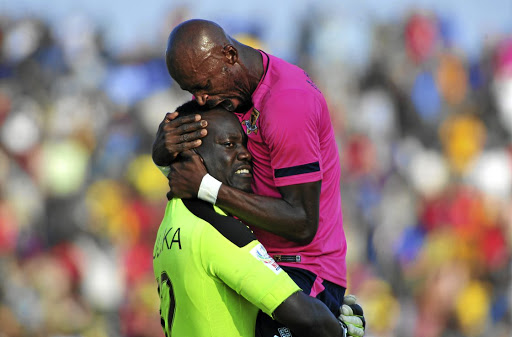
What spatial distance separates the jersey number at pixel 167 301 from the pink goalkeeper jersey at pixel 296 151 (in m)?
→ 0.53

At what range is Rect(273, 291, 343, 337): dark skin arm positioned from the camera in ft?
10.8

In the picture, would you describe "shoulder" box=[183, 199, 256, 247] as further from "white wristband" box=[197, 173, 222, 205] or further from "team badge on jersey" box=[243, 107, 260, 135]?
"team badge on jersey" box=[243, 107, 260, 135]

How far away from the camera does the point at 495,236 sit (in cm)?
975

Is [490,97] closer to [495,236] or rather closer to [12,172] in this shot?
[495,236]

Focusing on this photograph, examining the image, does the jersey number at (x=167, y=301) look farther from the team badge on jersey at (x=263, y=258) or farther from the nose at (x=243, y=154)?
the nose at (x=243, y=154)

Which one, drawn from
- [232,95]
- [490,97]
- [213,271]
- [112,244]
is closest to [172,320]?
[213,271]

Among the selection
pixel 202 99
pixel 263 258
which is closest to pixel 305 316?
pixel 263 258

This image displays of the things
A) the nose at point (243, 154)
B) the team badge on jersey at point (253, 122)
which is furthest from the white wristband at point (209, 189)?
the team badge on jersey at point (253, 122)

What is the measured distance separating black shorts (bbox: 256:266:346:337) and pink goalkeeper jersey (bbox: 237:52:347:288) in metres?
0.04

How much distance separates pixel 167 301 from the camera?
12.0ft

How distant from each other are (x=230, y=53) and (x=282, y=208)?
31.2 inches

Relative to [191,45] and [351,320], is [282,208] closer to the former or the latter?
[351,320]

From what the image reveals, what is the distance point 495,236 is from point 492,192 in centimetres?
57

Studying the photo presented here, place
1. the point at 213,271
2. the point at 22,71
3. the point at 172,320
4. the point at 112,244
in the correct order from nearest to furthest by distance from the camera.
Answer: the point at 213,271 → the point at 172,320 → the point at 112,244 → the point at 22,71
